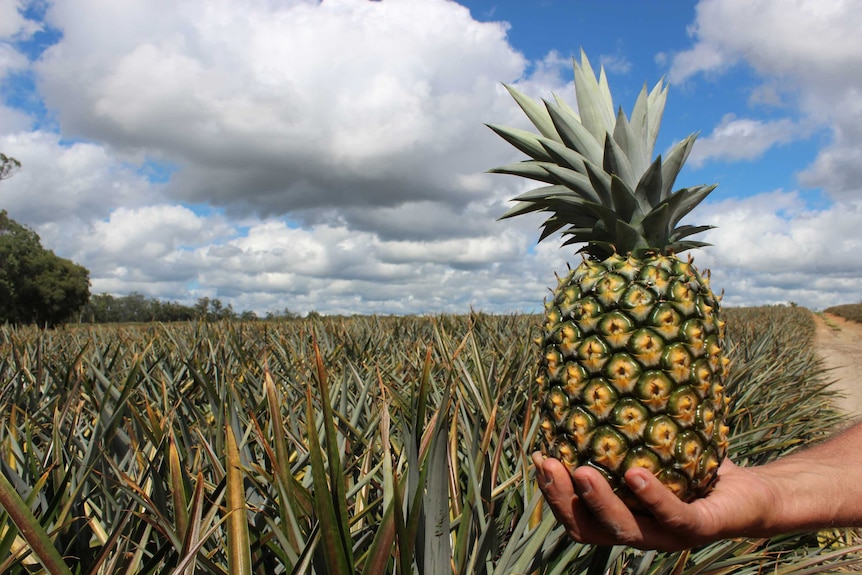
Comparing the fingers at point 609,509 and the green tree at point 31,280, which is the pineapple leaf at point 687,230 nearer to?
the fingers at point 609,509

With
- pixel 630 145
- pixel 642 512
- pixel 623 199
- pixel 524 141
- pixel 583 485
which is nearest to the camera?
pixel 583 485

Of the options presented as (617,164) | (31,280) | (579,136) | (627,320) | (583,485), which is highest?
(31,280)

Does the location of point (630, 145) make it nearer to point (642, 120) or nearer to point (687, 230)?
point (642, 120)

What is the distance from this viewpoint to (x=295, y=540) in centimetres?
121

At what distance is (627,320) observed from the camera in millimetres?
1590

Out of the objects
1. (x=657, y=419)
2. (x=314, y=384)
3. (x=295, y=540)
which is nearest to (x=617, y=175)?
(x=657, y=419)

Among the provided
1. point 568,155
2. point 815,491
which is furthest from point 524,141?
point 815,491

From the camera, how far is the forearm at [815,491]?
1.55 m

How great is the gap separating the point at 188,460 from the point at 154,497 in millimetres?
342

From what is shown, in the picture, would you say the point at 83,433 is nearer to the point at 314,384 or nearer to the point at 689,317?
the point at 314,384

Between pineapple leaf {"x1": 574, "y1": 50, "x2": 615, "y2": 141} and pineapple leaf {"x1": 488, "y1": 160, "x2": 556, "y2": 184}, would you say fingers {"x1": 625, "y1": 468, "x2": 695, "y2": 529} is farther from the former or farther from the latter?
pineapple leaf {"x1": 574, "y1": 50, "x2": 615, "y2": 141}

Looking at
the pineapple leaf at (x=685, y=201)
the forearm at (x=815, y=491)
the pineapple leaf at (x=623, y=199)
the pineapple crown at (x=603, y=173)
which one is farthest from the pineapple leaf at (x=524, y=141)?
the forearm at (x=815, y=491)

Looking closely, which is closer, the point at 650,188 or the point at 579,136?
the point at 650,188

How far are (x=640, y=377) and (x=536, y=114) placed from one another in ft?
3.77
